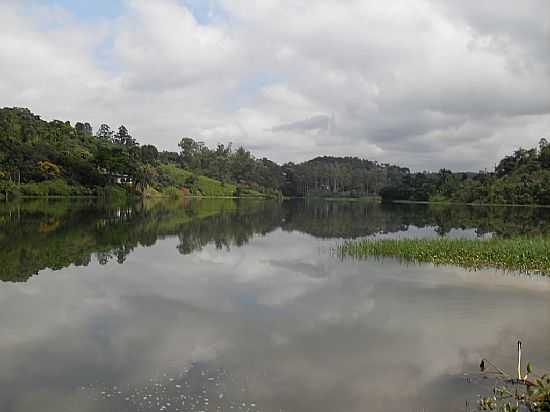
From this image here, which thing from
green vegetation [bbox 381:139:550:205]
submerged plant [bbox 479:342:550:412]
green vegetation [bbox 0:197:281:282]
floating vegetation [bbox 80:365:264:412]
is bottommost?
floating vegetation [bbox 80:365:264:412]

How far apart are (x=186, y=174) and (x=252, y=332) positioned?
431ft

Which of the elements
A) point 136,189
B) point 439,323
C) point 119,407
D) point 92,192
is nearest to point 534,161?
point 136,189

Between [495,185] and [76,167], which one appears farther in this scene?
[495,185]

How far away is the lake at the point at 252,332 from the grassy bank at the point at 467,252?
188cm

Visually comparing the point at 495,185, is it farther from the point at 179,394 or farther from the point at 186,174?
the point at 179,394

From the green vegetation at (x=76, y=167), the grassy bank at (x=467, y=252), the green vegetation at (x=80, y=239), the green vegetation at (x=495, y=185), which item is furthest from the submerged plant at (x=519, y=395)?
the green vegetation at (x=495, y=185)

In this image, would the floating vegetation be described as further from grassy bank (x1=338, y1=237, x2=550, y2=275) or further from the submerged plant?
grassy bank (x1=338, y1=237, x2=550, y2=275)

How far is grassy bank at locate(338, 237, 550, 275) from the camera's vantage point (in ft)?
77.0

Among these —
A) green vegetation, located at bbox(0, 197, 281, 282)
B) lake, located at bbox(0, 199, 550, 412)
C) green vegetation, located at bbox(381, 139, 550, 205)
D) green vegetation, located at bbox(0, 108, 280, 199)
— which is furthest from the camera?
green vegetation, located at bbox(381, 139, 550, 205)

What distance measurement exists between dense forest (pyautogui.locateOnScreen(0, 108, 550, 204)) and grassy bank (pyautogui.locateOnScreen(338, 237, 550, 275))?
72151mm

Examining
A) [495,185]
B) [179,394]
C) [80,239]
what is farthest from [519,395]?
[495,185]

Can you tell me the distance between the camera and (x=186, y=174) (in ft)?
462

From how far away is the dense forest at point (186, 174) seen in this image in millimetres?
90688

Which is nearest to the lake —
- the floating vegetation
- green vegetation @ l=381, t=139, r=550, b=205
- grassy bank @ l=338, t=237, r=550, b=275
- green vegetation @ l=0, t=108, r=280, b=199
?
the floating vegetation
